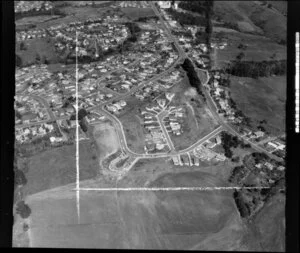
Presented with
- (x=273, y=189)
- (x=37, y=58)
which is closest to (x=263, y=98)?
(x=273, y=189)

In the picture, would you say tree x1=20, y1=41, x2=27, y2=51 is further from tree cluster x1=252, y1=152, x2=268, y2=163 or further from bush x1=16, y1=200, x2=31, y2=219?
tree cluster x1=252, y1=152, x2=268, y2=163

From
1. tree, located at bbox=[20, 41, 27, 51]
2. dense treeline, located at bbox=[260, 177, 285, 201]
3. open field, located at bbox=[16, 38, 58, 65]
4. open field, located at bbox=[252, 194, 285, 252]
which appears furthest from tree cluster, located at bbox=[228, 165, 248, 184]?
tree, located at bbox=[20, 41, 27, 51]

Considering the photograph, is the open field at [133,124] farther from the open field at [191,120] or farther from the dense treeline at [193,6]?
the dense treeline at [193,6]

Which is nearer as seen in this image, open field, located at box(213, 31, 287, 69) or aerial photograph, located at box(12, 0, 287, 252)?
aerial photograph, located at box(12, 0, 287, 252)

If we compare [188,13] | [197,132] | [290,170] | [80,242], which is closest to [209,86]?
[197,132]

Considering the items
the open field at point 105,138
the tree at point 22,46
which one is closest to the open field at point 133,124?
the open field at point 105,138

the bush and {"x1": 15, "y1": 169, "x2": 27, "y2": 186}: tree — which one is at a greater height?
{"x1": 15, "y1": 169, "x2": 27, "y2": 186}: tree
